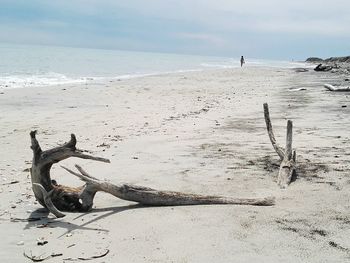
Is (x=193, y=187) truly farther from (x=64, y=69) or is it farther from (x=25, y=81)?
(x=64, y=69)

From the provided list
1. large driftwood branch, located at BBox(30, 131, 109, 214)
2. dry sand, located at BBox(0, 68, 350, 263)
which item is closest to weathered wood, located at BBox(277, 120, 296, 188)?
dry sand, located at BBox(0, 68, 350, 263)

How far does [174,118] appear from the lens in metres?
11.9

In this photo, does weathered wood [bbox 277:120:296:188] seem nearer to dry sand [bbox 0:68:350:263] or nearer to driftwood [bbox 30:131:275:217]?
dry sand [bbox 0:68:350:263]

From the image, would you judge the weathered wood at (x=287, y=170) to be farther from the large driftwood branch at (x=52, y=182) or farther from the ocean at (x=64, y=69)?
the ocean at (x=64, y=69)

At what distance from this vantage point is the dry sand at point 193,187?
368 cm

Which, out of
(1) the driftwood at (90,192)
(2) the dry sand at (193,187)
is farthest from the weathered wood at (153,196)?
(2) the dry sand at (193,187)

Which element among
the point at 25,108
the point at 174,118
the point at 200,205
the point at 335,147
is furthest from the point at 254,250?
the point at 25,108

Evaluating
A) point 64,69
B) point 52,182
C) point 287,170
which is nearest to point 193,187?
point 287,170

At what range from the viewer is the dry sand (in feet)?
12.1

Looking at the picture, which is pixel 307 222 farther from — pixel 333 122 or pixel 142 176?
pixel 333 122

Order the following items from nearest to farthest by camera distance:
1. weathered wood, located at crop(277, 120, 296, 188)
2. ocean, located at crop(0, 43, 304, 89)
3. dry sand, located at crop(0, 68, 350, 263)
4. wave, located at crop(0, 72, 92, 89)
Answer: dry sand, located at crop(0, 68, 350, 263), weathered wood, located at crop(277, 120, 296, 188), wave, located at crop(0, 72, 92, 89), ocean, located at crop(0, 43, 304, 89)

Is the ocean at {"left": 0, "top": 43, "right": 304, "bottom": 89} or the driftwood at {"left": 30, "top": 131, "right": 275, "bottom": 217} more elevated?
the ocean at {"left": 0, "top": 43, "right": 304, "bottom": 89}

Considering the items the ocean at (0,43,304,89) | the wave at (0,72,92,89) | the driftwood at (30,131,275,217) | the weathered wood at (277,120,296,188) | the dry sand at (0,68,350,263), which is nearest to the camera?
the dry sand at (0,68,350,263)

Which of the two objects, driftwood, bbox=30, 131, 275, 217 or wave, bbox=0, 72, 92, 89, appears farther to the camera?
wave, bbox=0, 72, 92, 89
